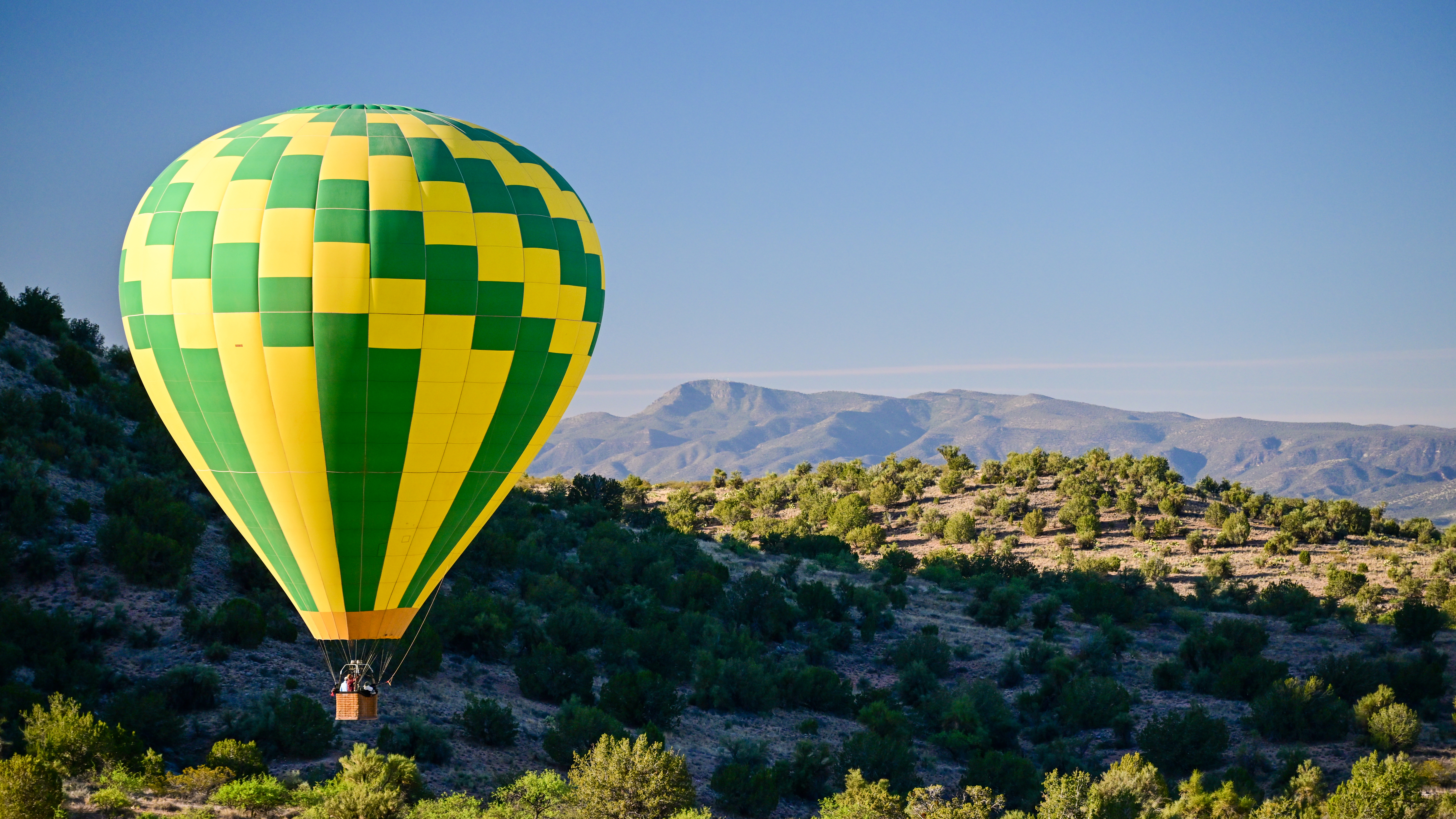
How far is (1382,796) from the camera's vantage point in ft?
78.6

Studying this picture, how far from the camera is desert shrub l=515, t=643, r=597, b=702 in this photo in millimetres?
29547

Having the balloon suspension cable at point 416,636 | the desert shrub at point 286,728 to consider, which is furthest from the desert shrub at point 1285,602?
the desert shrub at point 286,728

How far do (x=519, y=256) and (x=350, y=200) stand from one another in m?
2.79

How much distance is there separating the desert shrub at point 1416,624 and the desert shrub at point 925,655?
14166mm

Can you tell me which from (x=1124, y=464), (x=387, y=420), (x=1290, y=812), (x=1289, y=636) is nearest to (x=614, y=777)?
(x=387, y=420)

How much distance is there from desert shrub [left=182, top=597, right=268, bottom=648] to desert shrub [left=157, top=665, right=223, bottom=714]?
206cm

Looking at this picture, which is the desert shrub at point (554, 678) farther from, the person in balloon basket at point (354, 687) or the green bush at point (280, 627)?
the person in balloon basket at point (354, 687)

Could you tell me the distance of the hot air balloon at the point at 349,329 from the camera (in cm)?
1855

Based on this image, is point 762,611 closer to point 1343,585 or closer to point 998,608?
point 998,608

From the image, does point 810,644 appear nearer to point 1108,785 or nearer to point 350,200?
point 1108,785

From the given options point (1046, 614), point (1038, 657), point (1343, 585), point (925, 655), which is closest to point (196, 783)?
point (925, 655)

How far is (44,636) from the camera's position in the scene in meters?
24.7

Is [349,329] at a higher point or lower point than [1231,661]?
higher

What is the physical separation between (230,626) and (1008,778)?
17859 mm
